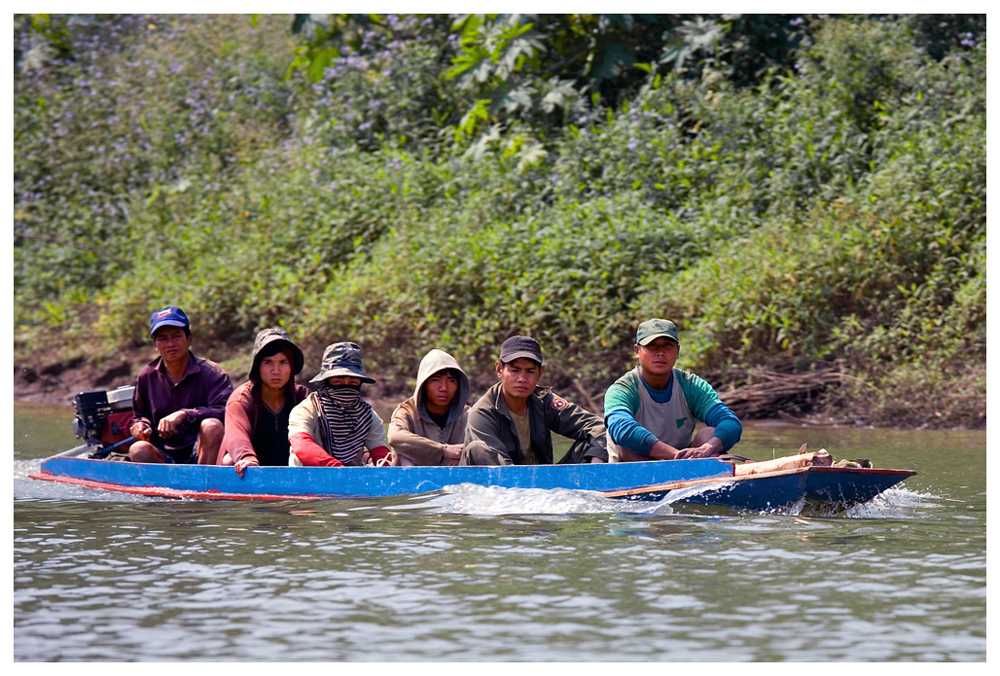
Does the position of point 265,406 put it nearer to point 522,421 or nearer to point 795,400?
point 522,421

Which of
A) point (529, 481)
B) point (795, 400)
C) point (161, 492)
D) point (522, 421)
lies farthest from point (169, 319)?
point (795, 400)

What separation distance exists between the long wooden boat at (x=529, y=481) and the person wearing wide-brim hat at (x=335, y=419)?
17 centimetres

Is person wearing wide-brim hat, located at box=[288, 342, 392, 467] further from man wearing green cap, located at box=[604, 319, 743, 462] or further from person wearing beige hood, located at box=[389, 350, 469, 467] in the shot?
man wearing green cap, located at box=[604, 319, 743, 462]

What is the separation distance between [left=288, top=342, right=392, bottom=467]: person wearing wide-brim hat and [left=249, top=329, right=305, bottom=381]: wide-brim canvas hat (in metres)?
0.23

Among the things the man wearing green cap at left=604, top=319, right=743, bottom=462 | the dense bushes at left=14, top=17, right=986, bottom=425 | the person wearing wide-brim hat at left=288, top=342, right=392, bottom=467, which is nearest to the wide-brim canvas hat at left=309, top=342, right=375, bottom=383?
the person wearing wide-brim hat at left=288, top=342, right=392, bottom=467

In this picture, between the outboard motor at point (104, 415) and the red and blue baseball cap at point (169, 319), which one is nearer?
the red and blue baseball cap at point (169, 319)

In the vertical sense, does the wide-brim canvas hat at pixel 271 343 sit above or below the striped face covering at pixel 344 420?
above

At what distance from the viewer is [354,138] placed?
17.6 meters

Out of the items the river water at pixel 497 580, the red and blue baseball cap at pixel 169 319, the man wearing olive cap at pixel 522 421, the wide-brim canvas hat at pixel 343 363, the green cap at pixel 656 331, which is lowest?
the river water at pixel 497 580

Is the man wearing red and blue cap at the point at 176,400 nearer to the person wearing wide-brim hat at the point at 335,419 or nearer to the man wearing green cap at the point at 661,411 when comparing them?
the person wearing wide-brim hat at the point at 335,419

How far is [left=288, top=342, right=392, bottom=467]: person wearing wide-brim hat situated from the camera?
783 centimetres

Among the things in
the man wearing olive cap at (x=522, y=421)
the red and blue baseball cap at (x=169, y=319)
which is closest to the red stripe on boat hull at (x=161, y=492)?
the red and blue baseball cap at (x=169, y=319)

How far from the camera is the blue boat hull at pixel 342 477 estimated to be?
711cm

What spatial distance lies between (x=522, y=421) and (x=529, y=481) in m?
0.51
